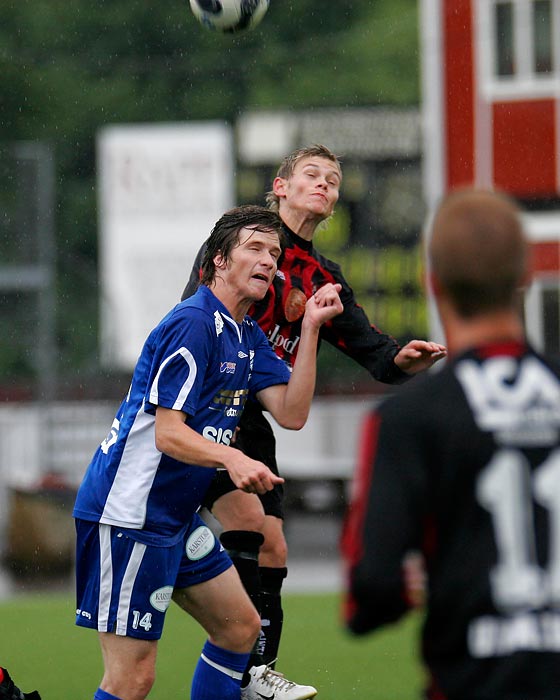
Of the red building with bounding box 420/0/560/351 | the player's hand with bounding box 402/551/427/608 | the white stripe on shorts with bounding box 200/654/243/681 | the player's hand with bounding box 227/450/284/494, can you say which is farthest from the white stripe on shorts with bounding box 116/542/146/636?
the red building with bounding box 420/0/560/351

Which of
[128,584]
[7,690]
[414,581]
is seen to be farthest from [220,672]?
[414,581]

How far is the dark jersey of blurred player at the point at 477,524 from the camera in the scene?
2.84m

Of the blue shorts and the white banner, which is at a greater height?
the white banner

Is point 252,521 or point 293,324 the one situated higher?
point 293,324

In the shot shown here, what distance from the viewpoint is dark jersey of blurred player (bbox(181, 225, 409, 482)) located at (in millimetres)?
5895

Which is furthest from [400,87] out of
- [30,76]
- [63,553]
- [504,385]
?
[504,385]

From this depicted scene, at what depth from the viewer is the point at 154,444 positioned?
4844mm

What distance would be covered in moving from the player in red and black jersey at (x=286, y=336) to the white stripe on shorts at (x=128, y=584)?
0.96 meters

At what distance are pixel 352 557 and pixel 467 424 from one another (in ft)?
1.16

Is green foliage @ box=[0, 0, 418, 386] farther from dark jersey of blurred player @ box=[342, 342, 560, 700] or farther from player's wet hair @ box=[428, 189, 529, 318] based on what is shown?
dark jersey of blurred player @ box=[342, 342, 560, 700]

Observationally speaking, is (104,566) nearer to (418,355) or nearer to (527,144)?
(418,355)

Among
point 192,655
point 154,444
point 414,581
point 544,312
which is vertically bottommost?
point 192,655

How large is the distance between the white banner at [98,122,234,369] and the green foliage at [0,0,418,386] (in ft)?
25.7

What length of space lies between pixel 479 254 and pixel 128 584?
2.30m
